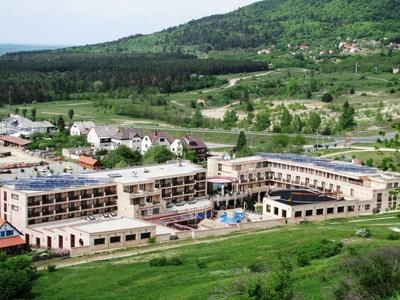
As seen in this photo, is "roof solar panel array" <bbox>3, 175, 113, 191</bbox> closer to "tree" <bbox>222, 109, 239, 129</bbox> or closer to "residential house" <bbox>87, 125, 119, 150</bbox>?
"residential house" <bbox>87, 125, 119, 150</bbox>

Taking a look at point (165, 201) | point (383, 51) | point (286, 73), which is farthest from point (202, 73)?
point (165, 201)

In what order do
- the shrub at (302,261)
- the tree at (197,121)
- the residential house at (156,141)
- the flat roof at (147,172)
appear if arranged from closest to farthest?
the shrub at (302,261) < the flat roof at (147,172) < the residential house at (156,141) < the tree at (197,121)

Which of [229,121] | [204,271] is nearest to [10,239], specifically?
[204,271]

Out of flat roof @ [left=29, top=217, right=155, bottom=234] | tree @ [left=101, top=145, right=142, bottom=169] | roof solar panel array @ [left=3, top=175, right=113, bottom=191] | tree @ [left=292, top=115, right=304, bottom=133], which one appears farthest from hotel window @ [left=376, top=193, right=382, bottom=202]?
tree @ [left=292, top=115, right=304, bottom=133]

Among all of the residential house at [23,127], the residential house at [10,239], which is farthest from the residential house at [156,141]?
the residential house at [10,239]

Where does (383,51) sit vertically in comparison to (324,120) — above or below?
above

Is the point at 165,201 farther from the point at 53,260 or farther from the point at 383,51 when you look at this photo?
the point at 383,51

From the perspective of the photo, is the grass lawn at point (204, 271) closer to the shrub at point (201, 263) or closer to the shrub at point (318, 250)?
the shrub at point (201, 263)
